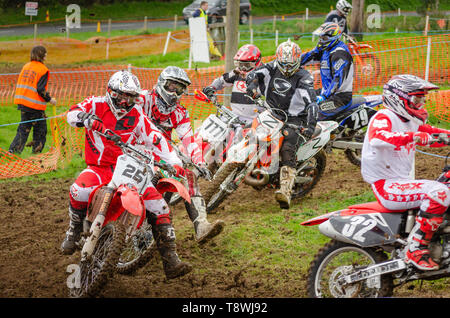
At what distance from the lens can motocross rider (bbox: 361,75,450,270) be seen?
4.60 metres

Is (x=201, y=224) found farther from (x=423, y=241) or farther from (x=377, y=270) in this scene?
(x=423, y=241)

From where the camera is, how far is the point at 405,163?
16.4 feet

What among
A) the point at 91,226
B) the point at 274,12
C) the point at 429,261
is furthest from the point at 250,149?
the point at 274,12

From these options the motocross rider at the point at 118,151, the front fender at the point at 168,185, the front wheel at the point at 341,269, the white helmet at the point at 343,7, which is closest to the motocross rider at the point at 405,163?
the front wheel at the point at 341,269

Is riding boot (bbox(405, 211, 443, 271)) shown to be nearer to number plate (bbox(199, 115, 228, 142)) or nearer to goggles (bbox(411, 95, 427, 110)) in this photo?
goggles (bbox(411, 95, 427, 110))

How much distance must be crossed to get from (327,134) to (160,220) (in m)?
3.44

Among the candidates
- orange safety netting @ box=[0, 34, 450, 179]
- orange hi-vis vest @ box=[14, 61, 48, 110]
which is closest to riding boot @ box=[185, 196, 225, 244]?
orange safety netting @ box=[0, 34, 450, 179]

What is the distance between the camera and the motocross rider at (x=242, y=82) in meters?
8.90

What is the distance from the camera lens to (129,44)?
2553cm

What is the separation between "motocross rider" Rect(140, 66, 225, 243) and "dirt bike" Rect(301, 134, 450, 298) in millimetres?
1622

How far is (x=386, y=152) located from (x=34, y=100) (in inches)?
333

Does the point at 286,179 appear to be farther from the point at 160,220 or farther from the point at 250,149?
the point at 160,220

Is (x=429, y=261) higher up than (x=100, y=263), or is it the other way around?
(x=429, y=261)

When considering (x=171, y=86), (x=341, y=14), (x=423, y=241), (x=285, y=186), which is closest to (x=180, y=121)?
(x=171, y=86)
